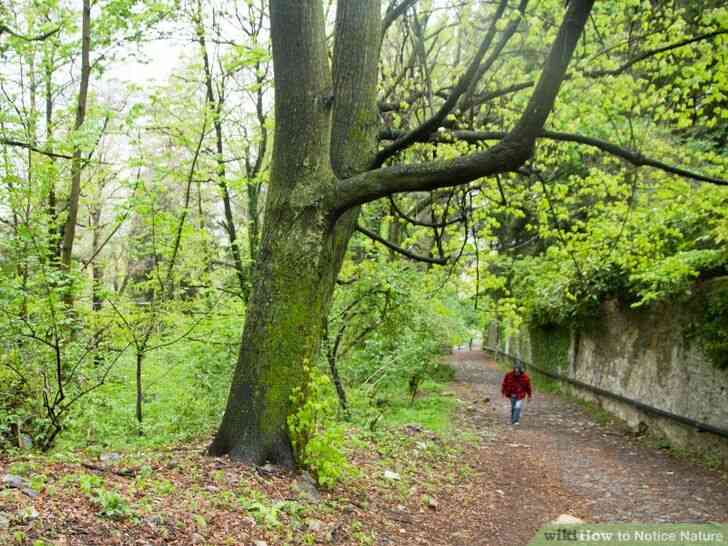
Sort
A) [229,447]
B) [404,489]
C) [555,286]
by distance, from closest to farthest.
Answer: [229,447] → [404,489] → [555,286]

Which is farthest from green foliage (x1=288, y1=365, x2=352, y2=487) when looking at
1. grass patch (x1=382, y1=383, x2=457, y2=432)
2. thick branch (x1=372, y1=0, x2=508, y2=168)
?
grass patch (x1=382, y1=383, x2=457, y2=432)

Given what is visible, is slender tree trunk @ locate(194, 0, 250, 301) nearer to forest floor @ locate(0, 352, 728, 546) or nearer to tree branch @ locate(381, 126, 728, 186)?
forest floor @ locate(0, 352, 728, 546)

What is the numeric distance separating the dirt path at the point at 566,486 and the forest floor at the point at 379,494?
0.03m

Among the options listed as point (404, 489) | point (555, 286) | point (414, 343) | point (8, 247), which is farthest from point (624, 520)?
point (555, 286)

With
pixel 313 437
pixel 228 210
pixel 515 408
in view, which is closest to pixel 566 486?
pixel 313 437

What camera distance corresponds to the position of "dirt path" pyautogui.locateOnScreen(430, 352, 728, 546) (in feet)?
21.2

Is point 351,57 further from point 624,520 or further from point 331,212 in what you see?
point 624,520

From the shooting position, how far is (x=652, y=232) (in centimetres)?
1099

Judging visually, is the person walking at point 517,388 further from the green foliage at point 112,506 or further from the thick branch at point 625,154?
the green foliage at point 112,506

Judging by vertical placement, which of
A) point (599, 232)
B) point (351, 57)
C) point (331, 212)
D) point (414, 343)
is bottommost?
point (414, 343)

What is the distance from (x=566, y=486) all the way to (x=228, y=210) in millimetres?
8913

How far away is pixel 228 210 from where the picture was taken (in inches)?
514

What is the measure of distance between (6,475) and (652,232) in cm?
1089

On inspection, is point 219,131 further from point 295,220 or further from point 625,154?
point 625,154
